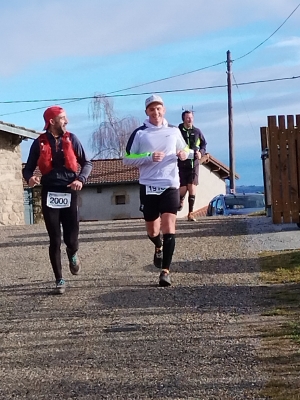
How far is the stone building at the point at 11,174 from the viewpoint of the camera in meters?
23.8

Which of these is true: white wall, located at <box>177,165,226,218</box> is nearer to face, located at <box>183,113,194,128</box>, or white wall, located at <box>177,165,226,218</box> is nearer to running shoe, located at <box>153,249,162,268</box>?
face, located at <box>183,113,194,128</box>

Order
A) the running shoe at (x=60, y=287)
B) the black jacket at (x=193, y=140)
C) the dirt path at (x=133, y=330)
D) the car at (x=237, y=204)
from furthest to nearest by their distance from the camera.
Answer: the car at (x=237, y=204) < the black jacket at (x=193, y=140) < the running shoe at (x=60, y=287) < the dirt path at (x=133, y=330)

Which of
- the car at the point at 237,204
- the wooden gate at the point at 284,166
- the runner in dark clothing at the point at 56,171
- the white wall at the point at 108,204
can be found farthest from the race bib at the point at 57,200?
the white wall at the point at 108,204

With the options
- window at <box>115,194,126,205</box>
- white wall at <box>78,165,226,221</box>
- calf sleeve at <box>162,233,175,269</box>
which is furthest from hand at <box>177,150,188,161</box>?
window at <box>115,194,126,205</box>

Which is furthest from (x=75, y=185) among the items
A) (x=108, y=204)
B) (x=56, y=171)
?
(x=108, y=204)

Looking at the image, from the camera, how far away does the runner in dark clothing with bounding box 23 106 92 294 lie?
8.20m

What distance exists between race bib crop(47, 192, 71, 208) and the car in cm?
1594

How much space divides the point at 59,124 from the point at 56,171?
0.47 meters

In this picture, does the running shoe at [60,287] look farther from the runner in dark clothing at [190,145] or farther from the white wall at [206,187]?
the white wall at [206,187]

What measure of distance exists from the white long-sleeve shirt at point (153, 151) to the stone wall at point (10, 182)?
15548mm

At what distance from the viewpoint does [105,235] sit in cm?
1407

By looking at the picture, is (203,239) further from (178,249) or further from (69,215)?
(69,215)

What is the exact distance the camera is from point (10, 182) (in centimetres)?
2406

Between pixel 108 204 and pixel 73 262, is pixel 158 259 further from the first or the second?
pixel 108 204
